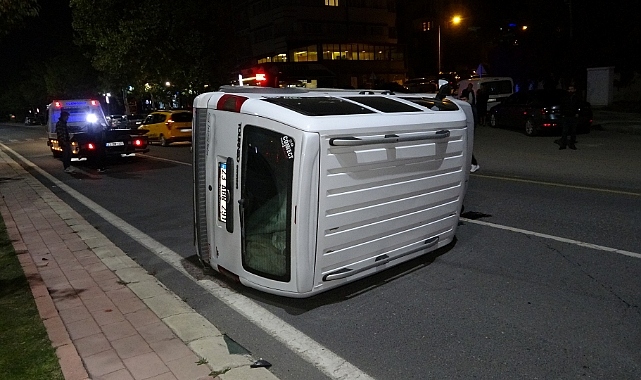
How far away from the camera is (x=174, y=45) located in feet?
102

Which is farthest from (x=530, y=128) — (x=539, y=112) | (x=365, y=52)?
(x=365, y=52)

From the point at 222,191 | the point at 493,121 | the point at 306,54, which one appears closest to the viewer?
the point at 222,191

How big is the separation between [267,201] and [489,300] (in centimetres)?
228

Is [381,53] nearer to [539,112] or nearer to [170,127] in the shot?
[170,127]

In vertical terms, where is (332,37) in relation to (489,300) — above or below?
above

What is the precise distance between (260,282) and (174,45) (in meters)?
28.5

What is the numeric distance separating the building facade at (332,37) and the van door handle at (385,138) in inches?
1943

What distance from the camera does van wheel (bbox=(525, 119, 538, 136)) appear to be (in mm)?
18562

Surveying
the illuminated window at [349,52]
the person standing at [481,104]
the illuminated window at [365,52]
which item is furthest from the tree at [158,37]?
the illuminated window at [365,52]

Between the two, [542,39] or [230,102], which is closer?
[230,102]

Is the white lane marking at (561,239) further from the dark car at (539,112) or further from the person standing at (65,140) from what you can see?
the person standing at (65,140)

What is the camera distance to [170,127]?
81.7 feet

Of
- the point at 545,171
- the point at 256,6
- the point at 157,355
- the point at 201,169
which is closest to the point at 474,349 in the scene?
the point at 157,355

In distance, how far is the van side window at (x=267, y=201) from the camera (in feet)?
15.4
